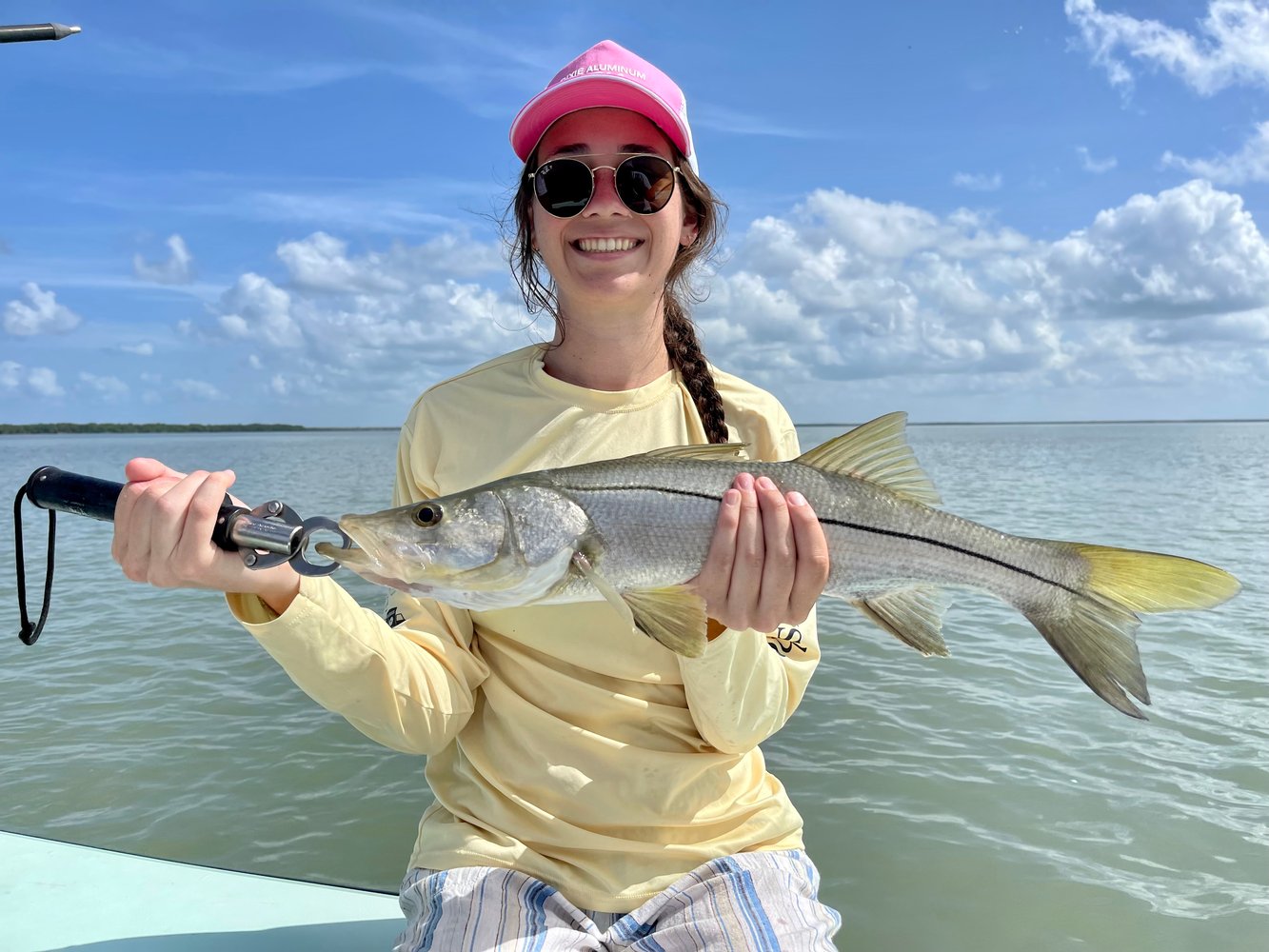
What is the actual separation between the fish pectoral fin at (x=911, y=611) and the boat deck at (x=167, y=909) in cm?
192

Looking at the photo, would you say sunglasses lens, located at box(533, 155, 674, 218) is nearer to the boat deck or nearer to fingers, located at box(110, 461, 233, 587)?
fingers, located at box(110, 461, 233, 587)

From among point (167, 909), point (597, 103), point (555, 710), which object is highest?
point (597, 103)

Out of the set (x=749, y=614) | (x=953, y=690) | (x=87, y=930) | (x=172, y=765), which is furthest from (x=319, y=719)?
(x=749, y=614)

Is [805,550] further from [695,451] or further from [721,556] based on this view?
[695,451]

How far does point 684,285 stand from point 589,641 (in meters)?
1.55

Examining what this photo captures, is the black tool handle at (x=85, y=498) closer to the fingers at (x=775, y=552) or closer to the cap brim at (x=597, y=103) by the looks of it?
the fingers at (x=775, y=552)

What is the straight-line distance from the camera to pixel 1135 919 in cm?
439

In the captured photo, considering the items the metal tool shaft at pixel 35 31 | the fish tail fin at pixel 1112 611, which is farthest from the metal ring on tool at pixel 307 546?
the metal tool shaft at pixel 35 31

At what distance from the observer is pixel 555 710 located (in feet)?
8.25

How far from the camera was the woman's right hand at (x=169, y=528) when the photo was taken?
6.17 feet

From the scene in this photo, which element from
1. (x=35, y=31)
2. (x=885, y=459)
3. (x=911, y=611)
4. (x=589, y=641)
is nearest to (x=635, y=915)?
(x=589, y=641)

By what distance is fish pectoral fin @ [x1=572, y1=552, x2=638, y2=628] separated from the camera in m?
2.15

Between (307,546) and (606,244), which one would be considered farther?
(606,244)

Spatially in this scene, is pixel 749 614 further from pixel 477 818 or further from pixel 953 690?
pixel 953 690
